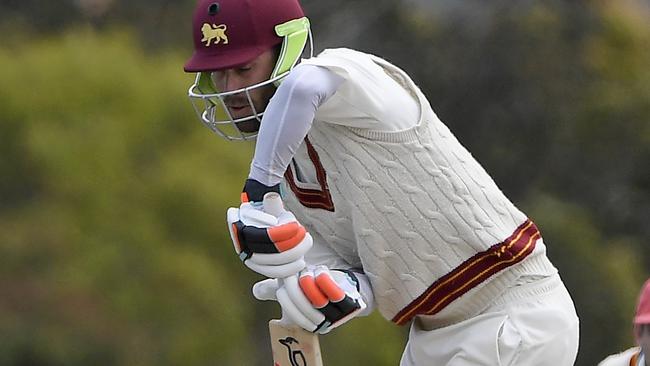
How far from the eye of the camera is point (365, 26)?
11.3 meters

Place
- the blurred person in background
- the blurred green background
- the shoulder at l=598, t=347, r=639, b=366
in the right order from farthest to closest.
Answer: the blurred green background
the shoulder at l=598, t=347, r=639, b=366
the blurred person in background

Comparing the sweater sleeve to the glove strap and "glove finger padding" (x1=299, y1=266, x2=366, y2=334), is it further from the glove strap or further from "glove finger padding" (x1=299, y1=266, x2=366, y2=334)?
"glove finger padding" (x1=299, y1=266, x2=366, y2=334)

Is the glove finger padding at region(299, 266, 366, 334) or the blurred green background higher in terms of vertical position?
the glove finger padding at region(299, 266, 366, 334)

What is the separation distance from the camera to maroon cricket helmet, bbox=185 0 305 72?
10.00 feet

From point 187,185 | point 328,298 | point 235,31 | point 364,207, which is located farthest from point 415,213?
point 187,185

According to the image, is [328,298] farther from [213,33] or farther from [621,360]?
[621,360]

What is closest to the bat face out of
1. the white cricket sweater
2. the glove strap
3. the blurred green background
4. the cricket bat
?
the cricket bat

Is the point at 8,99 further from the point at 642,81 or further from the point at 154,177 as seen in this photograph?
the point at 642,81

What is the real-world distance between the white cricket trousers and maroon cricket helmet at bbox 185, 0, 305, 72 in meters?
0.70

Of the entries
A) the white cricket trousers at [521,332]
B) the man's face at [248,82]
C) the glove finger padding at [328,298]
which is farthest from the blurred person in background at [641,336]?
the man's face at [248,82]

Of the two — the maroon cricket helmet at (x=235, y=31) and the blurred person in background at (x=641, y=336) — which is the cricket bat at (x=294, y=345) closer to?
the maroon cricket helmet at (x=235, y=31)

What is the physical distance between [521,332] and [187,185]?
506cm

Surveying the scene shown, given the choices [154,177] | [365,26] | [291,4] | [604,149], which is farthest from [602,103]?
[291,4]

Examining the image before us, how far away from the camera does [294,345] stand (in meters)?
3.18
